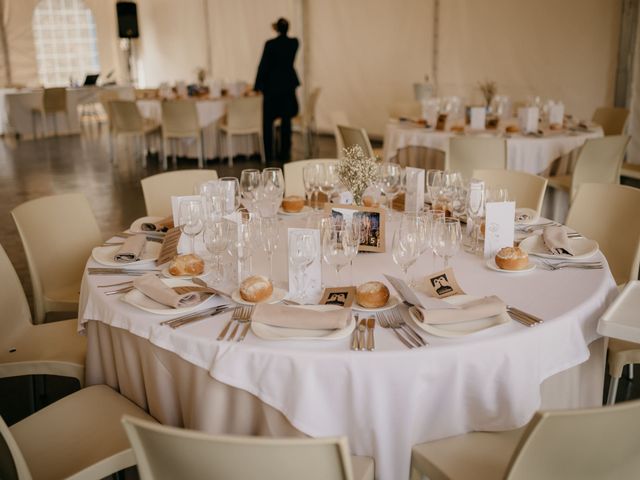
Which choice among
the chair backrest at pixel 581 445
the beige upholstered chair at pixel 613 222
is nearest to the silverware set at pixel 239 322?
the chair backrest at pixel 581 445

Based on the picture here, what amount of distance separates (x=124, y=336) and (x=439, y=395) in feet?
3.46

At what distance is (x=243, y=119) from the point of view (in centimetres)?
984

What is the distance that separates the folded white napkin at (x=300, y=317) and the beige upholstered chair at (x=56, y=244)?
1617mm

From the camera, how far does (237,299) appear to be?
2.12m

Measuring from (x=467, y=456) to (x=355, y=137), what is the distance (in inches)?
166

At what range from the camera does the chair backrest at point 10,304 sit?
274 cm

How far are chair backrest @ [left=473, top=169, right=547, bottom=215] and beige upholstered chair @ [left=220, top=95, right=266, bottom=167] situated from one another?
632 cm

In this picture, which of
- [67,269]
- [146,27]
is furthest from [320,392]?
[146,27]

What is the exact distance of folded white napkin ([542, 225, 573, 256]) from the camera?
2500mm

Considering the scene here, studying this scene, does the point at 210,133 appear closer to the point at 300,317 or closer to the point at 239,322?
the point at 239,322

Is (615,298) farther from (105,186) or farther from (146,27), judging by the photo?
(146,27)

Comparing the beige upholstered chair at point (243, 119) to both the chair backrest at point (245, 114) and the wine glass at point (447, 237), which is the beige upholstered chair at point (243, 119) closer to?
the chair backrest at point (245, 114)

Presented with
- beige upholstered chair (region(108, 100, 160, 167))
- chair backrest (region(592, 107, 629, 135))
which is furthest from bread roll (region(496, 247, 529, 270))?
beige upholstered chair (region(108, 100, 160, 167))

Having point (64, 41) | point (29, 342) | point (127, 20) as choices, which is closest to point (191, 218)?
point (29, 342)
